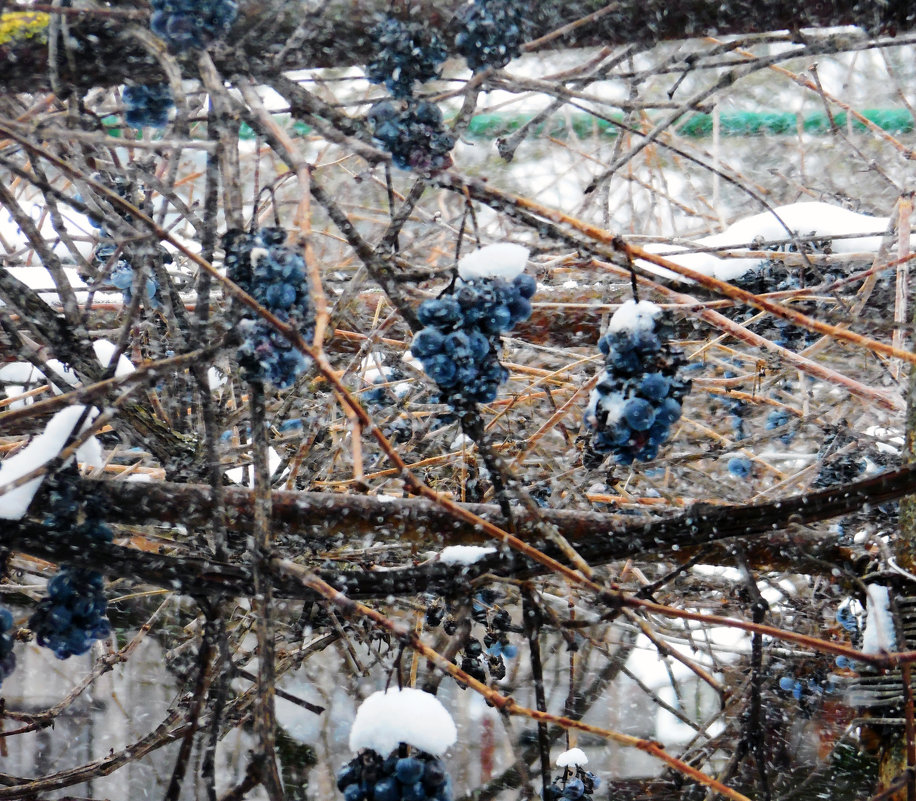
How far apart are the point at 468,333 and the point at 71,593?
59 cm

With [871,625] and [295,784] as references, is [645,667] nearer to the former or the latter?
[295,784]

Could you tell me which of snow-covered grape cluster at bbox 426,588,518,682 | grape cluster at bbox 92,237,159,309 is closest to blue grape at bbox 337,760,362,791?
snow-covered grape cluster at bbox 426,588,518,682

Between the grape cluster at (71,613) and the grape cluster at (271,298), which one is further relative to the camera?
the grape cluster at (71,613)

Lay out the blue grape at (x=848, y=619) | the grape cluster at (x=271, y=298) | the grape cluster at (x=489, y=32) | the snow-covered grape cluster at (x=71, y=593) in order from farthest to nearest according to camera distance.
Answer: 1. the blue grape at (x=848, y=619)
2. the snow-covered grape cluster at (x=71, y=593)
3. the grape cluster at (x=489, y=32)
4. the grape cluster at (x=271, y=298)

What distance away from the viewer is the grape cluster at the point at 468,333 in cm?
81

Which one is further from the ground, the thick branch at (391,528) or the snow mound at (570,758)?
the thick branch at (391,528)

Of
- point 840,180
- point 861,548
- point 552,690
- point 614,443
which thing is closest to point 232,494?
point 614,443

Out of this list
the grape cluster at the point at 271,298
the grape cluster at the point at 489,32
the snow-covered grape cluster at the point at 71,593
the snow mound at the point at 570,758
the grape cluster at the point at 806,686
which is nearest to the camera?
the grape cluster at the point at 271,298

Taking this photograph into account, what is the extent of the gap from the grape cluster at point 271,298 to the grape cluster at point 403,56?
238 millimetres

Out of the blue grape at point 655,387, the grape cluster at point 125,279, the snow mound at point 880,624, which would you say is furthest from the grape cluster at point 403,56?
the snow mound at point 880,624

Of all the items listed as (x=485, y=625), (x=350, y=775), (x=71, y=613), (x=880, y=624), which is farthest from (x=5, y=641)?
(x=880, y=624)

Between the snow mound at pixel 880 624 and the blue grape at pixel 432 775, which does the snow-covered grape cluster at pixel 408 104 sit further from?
the snow mound at pixel 880 624

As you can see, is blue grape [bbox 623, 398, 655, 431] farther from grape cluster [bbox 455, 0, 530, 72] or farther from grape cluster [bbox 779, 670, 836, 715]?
grape cluster [bbox 779, 670, 836, 715]

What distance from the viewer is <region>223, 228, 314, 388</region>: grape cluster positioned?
0.77 metres
